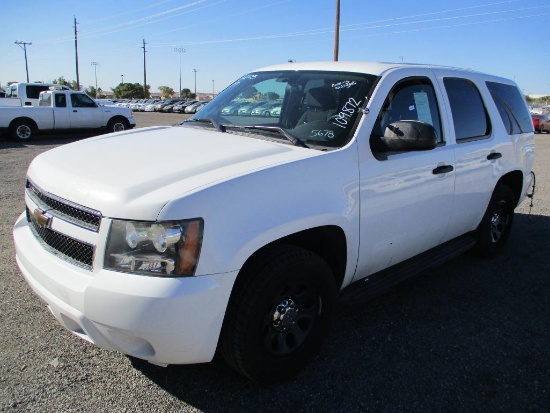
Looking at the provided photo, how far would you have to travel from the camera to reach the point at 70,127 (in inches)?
648

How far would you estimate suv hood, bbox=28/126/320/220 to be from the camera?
7.07 ft

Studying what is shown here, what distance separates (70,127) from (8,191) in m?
9.86

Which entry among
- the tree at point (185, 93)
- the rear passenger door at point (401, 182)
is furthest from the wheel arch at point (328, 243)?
the tree at point (185, 93)

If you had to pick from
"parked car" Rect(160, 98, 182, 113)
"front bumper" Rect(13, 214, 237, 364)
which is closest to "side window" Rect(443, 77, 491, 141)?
"front bumper" Rect(13, 214, 237, 364)

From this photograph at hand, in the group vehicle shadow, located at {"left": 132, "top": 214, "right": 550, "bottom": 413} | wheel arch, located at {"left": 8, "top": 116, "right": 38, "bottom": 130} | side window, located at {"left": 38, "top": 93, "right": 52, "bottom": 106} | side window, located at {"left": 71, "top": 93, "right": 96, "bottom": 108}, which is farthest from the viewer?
side window, located at {"left": 71, "top": 93, "right": 96, "bottom": 108}

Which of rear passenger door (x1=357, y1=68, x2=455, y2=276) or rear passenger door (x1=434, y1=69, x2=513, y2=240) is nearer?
rear passenger door (x1=357, y1=68, x2=455, y2=276)

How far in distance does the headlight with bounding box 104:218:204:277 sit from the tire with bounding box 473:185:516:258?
135 inches

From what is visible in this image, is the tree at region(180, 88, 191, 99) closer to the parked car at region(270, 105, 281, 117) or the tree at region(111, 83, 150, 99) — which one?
the tree at region(111, 83, 150, 99)

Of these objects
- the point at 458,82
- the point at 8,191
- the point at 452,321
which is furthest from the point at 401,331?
the point at 8,191

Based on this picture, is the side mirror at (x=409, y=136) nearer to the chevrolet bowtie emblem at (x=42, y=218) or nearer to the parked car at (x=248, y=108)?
the parked car at (x=248, y=108)

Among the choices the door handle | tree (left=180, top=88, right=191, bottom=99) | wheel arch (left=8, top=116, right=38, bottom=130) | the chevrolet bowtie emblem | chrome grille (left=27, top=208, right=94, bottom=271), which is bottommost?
wheel arch (left=8, top=116, right=38, bottom=130)

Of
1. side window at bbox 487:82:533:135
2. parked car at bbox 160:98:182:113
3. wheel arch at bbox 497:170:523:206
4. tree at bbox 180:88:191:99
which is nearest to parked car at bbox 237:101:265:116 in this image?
side window at bbox 487:82:533:135

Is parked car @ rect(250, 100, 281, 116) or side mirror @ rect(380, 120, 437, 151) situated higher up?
parked car @ rect(250, 100, 281, 116)

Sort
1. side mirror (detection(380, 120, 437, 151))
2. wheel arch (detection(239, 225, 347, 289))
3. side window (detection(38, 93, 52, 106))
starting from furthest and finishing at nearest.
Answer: side window (detection(38, 93, 52, 106)) < side mirror (detection(380, 120, 437, 151)) < wheel arch (detection(239, 225, 347, 289))
